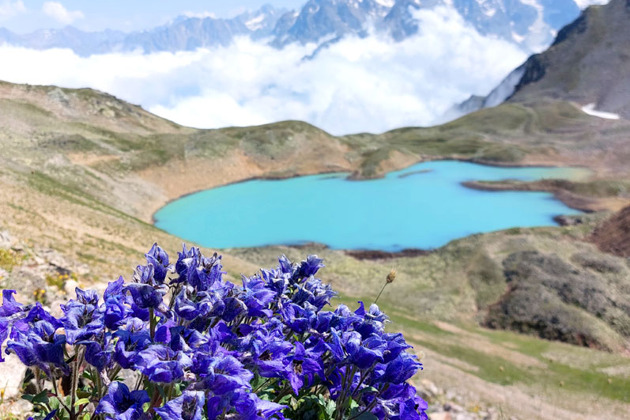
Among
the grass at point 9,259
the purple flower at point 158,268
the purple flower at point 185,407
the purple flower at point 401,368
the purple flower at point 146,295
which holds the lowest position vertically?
the grass at point 9,259

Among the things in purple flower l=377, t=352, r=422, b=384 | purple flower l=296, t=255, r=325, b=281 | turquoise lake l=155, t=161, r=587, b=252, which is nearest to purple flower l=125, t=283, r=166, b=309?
purple flower l=377, t=352, r=422, b=384

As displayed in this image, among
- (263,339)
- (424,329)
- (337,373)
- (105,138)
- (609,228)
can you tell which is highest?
(105,138)

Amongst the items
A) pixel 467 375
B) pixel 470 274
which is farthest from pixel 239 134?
pixel 467 375

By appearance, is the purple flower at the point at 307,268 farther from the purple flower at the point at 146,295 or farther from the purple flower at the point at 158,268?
the purple flower at the point at 146,295

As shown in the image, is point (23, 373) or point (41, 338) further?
point (23, 373)

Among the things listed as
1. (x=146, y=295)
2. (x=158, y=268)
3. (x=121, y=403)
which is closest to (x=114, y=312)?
(x=146, y=295)

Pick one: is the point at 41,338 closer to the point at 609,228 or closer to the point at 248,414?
the point at 248,414

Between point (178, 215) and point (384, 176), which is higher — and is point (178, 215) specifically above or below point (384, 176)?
below

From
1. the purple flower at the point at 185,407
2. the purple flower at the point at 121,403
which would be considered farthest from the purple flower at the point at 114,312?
→ the purple flower at the point at 185,407
